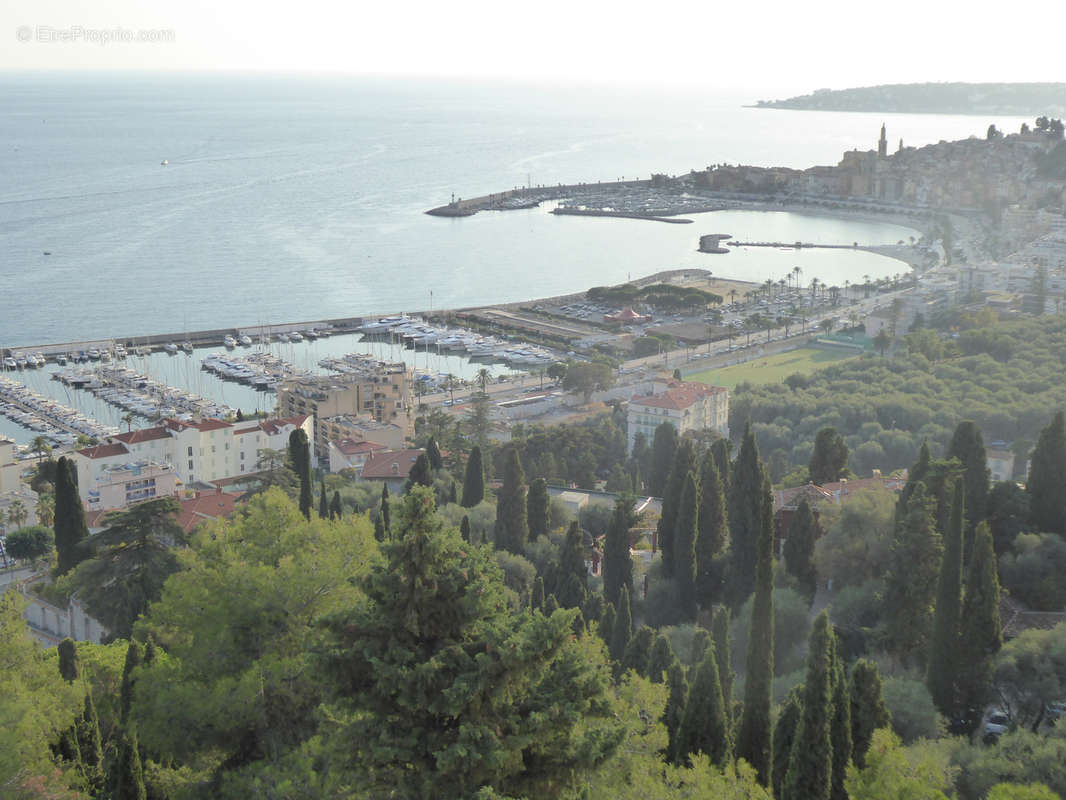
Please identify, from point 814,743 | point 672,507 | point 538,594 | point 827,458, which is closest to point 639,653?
point 538,594

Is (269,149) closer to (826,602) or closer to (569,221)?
(569,221)

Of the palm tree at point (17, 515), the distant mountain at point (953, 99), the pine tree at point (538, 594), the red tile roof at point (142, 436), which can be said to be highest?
the distant mountain at point (953, 99)

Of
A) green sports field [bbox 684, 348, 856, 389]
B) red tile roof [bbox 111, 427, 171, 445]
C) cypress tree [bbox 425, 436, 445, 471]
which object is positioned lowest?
green sports field [bbox 684, 348, 856, 389]

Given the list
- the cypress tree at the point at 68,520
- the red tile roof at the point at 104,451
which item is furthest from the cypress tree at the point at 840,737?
the red tile roof at the point at 104,451

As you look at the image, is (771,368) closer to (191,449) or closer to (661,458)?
(661,458)

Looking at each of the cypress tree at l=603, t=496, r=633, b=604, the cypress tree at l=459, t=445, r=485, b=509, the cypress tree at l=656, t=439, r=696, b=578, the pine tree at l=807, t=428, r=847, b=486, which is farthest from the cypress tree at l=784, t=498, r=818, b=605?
the cypress tree at l=459, t=445, r=485, b=509

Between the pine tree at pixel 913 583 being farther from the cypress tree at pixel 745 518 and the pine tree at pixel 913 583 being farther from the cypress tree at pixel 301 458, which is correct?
the cypress tree at pixel 301 458

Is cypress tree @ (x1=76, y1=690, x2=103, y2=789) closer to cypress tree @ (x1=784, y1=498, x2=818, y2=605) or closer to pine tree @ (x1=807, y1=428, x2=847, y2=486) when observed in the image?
cypress tree @ (x1=784, y1=498, x2=818, y2=605)
